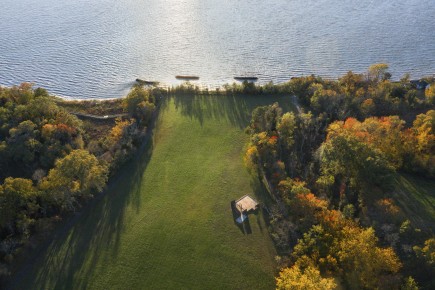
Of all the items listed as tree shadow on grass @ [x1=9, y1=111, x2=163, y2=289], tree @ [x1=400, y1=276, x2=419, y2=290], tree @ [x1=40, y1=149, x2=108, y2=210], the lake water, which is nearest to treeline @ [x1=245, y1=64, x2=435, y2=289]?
tree @ [x1=400, y1=276, x2=419, y2=290]

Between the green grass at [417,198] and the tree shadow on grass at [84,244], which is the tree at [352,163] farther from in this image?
the tree shadow on grass at [84,244]

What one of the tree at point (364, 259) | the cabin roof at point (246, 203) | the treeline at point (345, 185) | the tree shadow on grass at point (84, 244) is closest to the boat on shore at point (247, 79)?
the treeline at point (345, 185)

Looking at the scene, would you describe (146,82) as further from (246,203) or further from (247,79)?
(246,203)

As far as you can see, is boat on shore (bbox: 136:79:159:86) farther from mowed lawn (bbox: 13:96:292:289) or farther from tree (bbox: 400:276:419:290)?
tree (bbox: 400:276:419:290)

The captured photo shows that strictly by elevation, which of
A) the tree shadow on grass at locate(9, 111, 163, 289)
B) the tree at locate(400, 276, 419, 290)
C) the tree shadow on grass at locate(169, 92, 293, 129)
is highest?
the tree shadow on grass at locate(169, 92, 293, 129)

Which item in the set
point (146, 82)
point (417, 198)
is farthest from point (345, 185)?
point (146, 82)

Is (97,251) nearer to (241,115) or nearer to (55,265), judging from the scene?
(55,265)
